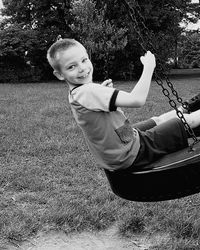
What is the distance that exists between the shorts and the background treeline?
56.6ft

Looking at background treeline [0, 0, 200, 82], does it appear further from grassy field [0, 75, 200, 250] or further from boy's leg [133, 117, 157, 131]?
boy's leg [133, 117, 157, 131]

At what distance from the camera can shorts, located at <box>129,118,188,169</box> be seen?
8.14 ft

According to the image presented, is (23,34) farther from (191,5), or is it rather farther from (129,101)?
(129,101)

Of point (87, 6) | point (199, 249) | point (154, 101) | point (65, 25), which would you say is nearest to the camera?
point (199, 249)

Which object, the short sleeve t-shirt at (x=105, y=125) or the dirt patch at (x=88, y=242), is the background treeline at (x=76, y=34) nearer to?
the dirt patch at (x=88, y=242)

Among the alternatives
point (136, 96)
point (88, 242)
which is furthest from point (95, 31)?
point (136, 96)

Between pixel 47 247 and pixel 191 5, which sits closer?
pixel 47 247

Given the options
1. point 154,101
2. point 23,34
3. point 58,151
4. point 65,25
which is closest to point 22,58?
point 23,34

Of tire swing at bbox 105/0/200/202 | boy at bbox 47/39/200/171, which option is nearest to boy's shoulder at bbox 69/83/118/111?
boy at bbox 47/39/200/171

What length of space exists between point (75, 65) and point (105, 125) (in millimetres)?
380

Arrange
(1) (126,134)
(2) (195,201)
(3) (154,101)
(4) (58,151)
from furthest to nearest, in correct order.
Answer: (3) (154,101) < (4) (58,151) < (2) (195,201) < (1) (126,134)

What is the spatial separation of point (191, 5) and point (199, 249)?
1157 inches

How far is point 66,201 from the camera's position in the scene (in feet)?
12.7

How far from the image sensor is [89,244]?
317 cm
